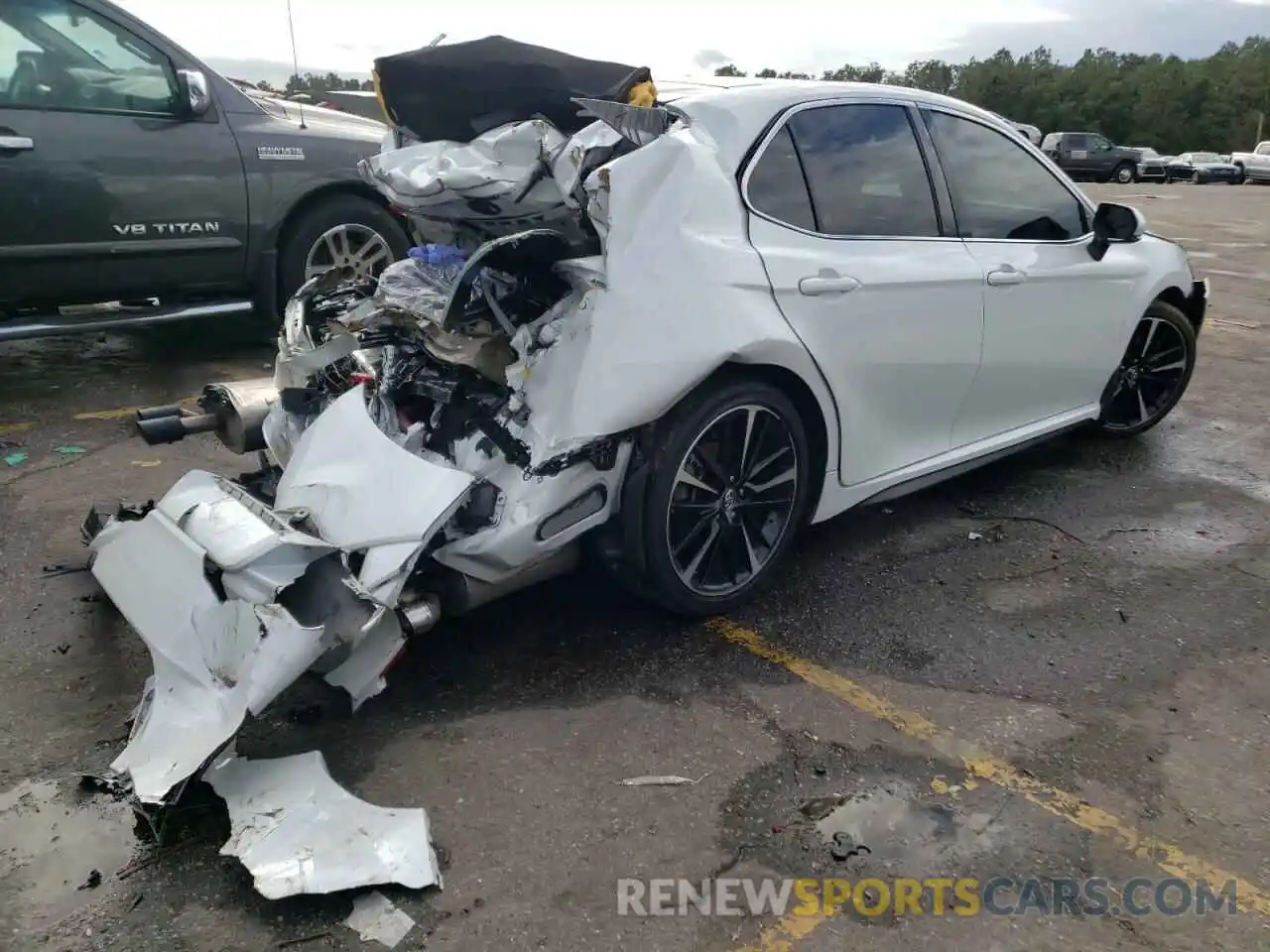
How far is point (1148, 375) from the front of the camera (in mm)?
5285

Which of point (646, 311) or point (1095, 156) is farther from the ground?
Answer: point (1095, 156)

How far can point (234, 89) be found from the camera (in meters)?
6.02

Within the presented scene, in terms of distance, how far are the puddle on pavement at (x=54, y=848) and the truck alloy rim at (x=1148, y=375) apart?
15.1 feet

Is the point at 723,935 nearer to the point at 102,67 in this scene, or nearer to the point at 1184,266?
the point at 1184,266

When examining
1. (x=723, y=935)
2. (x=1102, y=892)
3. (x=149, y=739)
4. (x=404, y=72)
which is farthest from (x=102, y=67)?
(x=1102, y=892)

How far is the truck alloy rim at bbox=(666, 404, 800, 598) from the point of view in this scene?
10.6 ft

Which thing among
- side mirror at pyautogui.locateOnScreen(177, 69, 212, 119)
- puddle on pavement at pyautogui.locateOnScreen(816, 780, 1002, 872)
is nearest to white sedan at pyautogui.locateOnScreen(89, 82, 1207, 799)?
puddle on pavement at pyautogui.locateOnScreen(816, 780, 1002, 872)

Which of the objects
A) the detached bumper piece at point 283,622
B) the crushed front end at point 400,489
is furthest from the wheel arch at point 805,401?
the detached bumper piece at point 283,622

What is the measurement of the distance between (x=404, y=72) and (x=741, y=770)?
2.50 meters

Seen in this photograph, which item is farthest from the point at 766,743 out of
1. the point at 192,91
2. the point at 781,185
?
the point at 192,91

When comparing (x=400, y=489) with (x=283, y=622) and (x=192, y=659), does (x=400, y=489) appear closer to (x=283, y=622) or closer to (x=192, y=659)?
(x=283, y=622)

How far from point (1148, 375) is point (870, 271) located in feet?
8.64

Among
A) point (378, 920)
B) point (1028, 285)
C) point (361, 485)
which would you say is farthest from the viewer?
point (1028, 285)

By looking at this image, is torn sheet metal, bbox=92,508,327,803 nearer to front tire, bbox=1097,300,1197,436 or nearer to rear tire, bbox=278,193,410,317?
rear tire, bbox=278,193,410,317
